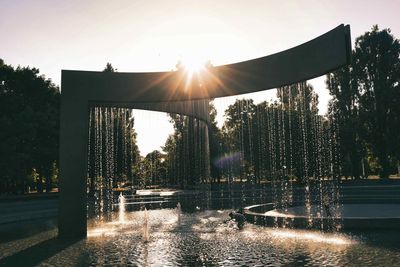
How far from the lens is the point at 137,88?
532 inches

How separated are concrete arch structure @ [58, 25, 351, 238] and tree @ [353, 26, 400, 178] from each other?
2853 centimetres

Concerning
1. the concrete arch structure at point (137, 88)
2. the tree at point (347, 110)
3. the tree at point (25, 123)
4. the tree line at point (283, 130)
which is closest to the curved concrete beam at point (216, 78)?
the concrete arch structure at point (137, 88)

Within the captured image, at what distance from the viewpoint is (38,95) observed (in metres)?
34.4

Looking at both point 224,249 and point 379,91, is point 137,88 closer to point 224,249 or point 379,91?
point 224,249

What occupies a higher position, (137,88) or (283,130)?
(283,130)

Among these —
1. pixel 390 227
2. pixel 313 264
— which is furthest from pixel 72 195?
pixel 390 227

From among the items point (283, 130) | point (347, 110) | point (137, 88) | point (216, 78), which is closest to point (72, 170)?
point (137, 88)

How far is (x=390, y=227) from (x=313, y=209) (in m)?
6.18

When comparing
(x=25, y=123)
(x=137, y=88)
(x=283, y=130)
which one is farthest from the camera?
(x=283, y=130)

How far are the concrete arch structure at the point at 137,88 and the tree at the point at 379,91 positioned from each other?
28525mm

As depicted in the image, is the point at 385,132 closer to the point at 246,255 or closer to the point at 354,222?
the point at 354,222

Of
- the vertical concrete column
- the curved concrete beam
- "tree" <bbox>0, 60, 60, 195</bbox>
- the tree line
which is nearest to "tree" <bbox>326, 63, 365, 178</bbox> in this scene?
the tree line

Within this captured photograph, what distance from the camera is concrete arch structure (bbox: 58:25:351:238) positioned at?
39.2ft

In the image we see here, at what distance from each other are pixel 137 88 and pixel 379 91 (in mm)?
31798
